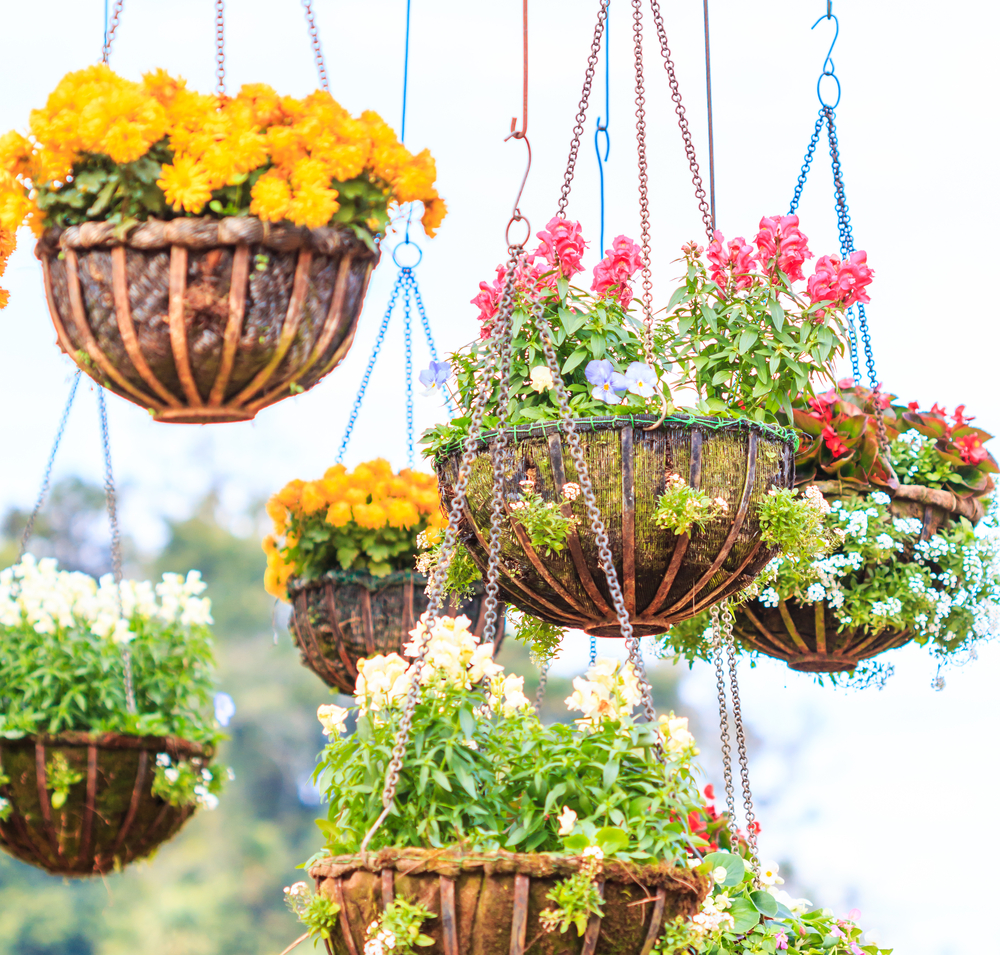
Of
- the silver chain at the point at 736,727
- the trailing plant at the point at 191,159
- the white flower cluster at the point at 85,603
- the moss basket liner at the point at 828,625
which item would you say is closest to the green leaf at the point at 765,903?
the silver chain at the point at 736,727

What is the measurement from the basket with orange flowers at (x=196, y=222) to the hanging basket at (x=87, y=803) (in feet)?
3.66

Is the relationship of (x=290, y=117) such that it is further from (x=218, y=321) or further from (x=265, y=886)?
(x=265, y=886)

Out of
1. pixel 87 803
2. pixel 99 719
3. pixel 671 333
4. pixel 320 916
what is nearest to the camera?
pixel 320 916

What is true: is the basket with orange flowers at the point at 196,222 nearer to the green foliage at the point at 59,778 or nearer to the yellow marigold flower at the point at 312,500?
the green foliage at the point at 59,778

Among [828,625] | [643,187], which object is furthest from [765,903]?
[643,187]

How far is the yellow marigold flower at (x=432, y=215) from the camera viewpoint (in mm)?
1806

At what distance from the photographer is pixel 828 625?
2496mm

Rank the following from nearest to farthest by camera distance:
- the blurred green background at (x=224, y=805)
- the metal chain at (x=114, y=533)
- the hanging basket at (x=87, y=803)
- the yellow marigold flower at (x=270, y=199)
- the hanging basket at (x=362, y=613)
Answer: the yellow marigold flower at (x=270, y=199) < the metal chain at (x=114, y=533) < the hanging basket at (x=87, y=803) < the hanging basket at (x=362, y=613) < the blurred green background at (x=224, y=805)

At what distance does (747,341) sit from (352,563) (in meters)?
1.25

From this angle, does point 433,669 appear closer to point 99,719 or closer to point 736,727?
point 736,727

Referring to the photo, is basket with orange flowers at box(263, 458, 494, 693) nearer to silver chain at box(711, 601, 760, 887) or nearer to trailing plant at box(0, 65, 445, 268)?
silver chain at box(711, 601, 760, 887)

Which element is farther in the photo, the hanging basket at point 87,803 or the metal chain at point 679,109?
A: the hanging basket at point 87,803

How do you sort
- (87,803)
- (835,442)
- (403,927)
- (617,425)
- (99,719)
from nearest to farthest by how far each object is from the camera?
→ (403,927) < (617,425) < (835,442) < (87,803) < (99,719)

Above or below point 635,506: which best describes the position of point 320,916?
below
